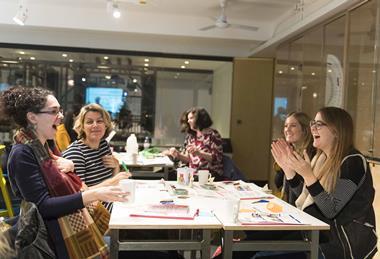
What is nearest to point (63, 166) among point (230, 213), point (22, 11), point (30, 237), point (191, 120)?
point (30, 237)

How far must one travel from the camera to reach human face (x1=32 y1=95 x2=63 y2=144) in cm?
181

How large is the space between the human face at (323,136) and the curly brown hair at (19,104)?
1.49 m

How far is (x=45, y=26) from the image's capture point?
18.7ft

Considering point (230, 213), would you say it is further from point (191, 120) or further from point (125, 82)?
point (125, 82)

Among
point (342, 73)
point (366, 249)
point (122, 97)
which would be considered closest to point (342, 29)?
point (342, 73)

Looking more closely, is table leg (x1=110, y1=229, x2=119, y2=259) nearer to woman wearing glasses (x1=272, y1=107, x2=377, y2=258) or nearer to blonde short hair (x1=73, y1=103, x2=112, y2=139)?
woman wearing glasses (x1=272, y1=107, x2=377, y2=258)

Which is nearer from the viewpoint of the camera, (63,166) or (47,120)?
(47,120)

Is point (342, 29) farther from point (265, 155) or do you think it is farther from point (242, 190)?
point (265, 155)

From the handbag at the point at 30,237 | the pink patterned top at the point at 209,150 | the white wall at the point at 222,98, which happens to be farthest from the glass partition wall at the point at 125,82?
the handbag at the point at 30,237

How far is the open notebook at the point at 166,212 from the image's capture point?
1828 millimetres

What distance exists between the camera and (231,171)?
3736 mm

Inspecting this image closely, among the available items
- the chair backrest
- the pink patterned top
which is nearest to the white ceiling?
the pink patterned top

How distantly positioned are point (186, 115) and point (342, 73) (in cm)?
179

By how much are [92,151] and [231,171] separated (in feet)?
5.17
